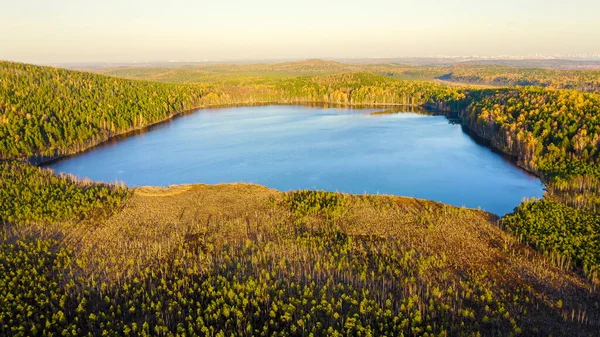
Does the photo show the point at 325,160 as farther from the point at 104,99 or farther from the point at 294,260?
the point at 104,99

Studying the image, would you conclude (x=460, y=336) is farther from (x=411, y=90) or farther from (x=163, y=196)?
(x=411, y=90)

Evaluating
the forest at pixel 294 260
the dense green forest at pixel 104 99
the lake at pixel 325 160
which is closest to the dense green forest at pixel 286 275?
the forest at pixel 294 260

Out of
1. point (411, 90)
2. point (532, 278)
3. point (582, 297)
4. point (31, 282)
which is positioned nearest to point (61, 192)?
point (31, 282)

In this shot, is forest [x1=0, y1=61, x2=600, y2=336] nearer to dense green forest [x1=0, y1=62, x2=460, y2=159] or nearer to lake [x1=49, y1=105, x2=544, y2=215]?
→ lake [x1=49, y1=105, x2=544, y2=215]

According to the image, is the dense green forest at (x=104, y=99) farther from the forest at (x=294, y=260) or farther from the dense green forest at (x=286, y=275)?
the dense green forest at (x=286, y=275)

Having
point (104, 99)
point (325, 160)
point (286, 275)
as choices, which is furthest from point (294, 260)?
point (104, 99)

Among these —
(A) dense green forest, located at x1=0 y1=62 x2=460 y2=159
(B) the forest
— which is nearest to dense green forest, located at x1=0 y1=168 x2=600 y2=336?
(B) the forest
